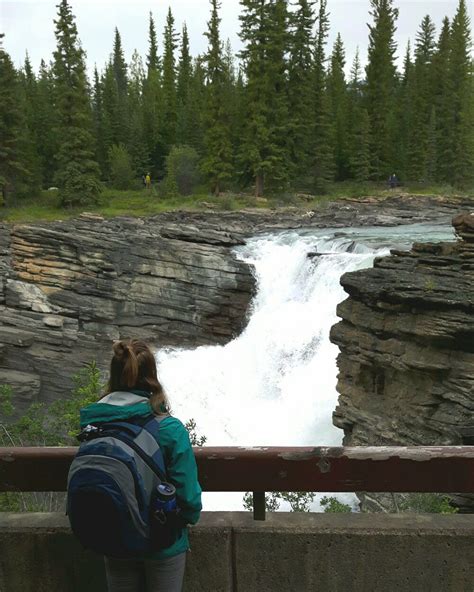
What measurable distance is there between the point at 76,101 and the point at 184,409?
1274 inches

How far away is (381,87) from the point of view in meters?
55.5

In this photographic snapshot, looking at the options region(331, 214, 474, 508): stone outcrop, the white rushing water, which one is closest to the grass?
the white rushing water

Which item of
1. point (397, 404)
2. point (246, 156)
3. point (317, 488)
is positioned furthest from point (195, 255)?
point (246, 156)

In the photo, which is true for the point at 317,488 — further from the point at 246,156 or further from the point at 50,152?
the point at 50,152

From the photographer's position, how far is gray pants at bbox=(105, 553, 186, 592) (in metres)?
2.77

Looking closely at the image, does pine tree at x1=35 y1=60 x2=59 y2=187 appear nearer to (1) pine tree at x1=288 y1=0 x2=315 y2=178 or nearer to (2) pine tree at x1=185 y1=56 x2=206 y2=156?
(2) pine tree at x1=185 y1=56 x2=206 y2=156

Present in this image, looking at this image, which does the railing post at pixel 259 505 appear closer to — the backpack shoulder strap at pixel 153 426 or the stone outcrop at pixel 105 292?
the backpack shoulder strap at pixel 153 426

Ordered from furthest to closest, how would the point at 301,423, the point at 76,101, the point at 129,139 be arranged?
the point at 129,139, the point at 76,101, the point at 301,423

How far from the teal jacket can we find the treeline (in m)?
40.4

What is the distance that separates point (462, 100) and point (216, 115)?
26.4 metres

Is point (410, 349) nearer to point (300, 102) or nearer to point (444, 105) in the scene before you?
point (300, 102)

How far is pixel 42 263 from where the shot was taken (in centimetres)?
2153

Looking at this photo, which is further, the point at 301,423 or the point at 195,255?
the point at 195,255

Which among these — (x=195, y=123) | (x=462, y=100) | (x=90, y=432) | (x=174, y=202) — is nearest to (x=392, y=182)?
(x=462, y=100)
